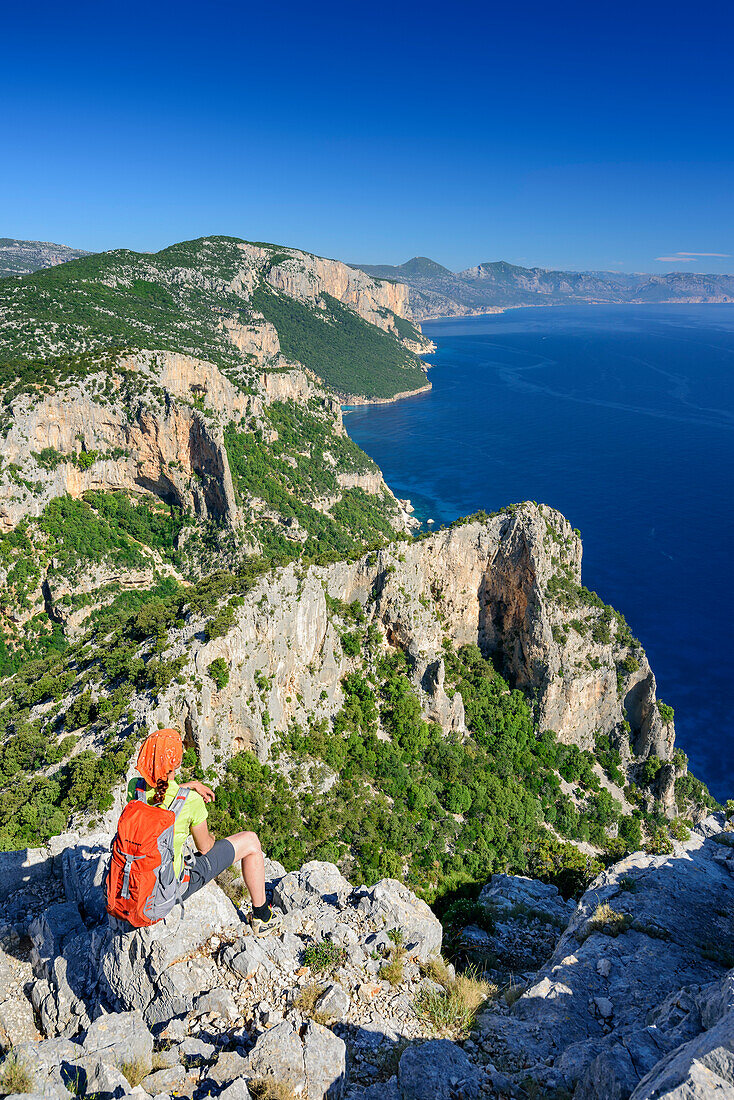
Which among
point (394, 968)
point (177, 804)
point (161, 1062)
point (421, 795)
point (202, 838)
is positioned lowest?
point (421, 795)

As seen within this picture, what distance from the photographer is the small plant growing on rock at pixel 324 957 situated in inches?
432

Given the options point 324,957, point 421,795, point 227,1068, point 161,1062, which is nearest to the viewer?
point 227,1068

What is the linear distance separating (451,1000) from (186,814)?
21.2 feet

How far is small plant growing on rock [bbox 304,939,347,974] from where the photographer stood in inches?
432

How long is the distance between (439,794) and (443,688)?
6357 mm

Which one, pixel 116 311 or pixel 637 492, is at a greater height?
pixel 116 311

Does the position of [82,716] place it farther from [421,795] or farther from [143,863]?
[143,863]

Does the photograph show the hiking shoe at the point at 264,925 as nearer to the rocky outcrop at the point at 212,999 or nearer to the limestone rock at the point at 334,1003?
the rocky outcrop at the point at 212,999

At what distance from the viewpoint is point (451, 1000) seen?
1077 cm

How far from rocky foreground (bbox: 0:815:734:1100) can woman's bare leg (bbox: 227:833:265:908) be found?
2.63 feet

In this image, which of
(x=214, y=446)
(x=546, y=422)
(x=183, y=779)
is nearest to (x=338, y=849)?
(x=183, y=779)

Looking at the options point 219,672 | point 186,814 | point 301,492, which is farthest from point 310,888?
point 301,492

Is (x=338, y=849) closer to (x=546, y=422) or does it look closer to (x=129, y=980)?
(x=129, y=980)

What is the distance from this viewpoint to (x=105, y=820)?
20.5 meters
